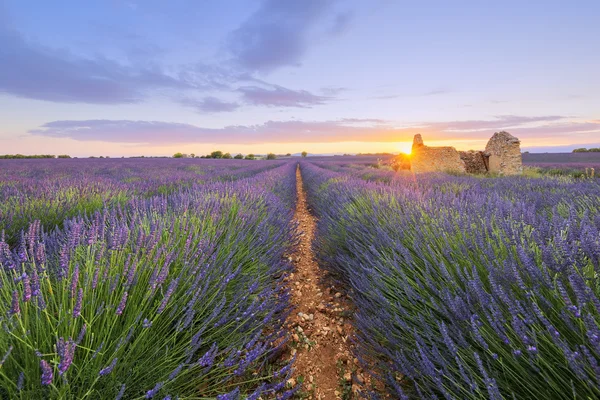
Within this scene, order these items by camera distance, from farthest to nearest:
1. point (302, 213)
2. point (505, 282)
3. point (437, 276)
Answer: point (302, 213) < point (437, 276) < point (505, 282)

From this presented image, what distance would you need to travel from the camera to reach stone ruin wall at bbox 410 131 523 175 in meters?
12.2

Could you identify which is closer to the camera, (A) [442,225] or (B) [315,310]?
(A) [442,225]

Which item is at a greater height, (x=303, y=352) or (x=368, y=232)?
(x=368, y=232)

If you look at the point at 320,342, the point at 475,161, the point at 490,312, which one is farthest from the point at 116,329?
the point at 475,161

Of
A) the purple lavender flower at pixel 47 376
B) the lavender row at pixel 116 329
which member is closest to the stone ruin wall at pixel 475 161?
the lavender row at pixel 116 329

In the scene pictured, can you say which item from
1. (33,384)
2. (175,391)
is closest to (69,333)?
(33,384)

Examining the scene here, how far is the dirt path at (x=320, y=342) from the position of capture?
1.69 m

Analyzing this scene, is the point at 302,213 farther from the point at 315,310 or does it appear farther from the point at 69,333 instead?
the point at 69,333

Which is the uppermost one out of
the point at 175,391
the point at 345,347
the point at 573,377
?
the point at 573,377

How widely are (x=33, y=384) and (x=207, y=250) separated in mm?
1135

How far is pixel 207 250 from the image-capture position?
1897 mm

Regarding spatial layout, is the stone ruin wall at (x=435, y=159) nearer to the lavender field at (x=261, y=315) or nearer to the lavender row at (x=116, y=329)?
the lavender field at (x=261, y=315)

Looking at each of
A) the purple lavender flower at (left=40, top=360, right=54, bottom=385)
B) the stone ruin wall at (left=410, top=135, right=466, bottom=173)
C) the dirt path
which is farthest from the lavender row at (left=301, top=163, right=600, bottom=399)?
the stone ruin wall at (left=410, top=135, right=466, bottom=173)

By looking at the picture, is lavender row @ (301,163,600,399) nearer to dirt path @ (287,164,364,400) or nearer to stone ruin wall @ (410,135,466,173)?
dirt path @ (287,164,364,400)
